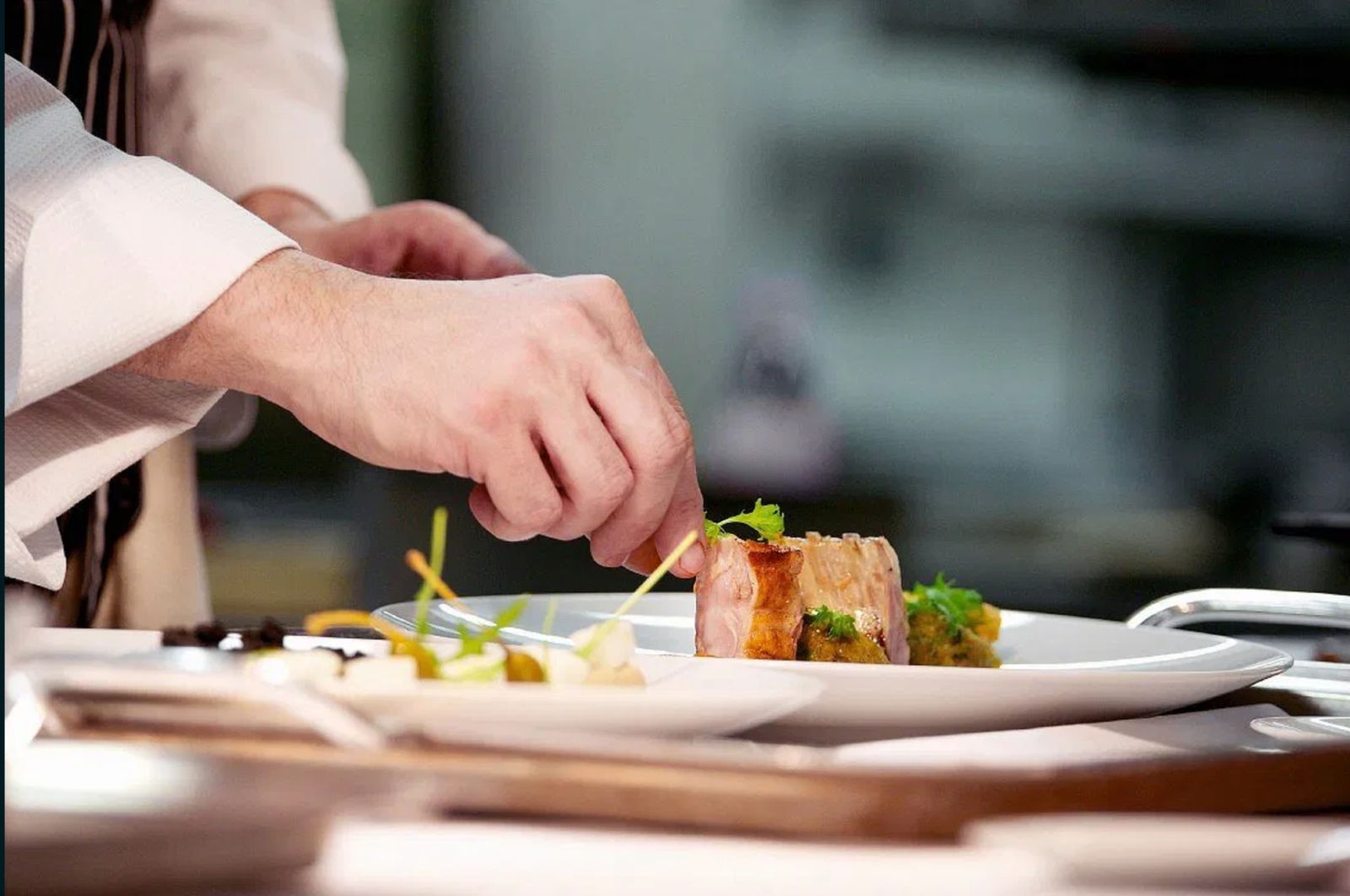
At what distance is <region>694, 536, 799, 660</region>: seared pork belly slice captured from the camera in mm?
777

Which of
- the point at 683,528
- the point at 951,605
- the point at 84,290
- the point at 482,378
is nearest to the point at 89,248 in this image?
the point at 84,290

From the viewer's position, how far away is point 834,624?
80 centimetres

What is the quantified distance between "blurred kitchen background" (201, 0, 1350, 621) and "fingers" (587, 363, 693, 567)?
10.9 feet

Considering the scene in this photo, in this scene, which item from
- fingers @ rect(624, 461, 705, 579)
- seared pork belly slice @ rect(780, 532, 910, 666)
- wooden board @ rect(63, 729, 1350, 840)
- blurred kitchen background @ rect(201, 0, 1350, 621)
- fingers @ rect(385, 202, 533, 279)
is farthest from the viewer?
blurred kitchen background @ rect(201, 0, 1350, 621)

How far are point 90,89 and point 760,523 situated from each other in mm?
782

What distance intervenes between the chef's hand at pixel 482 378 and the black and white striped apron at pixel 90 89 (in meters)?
0.61

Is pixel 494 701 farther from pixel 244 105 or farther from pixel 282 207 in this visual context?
pixel 244 105

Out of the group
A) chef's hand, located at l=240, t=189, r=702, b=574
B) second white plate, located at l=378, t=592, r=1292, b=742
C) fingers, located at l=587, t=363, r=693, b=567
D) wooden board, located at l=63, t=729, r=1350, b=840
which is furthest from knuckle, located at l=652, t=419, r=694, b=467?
chef's hand, located at l=240, t=189, r=702, b=574

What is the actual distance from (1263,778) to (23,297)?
569mm

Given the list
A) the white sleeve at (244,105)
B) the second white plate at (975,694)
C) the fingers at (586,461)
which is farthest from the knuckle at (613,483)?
the white sleeve at (244,105)

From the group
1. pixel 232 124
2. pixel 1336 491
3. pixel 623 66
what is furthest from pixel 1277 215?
pixel 232 124

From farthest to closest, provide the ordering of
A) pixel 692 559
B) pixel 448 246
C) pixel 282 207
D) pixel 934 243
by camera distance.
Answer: pixel 934 243 < pixel 282 207 < pixel 448 246 < pixel 692 559

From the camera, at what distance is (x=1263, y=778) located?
1.20ft

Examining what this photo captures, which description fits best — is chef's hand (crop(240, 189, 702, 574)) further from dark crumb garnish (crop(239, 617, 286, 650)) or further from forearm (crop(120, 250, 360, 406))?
dark crumb garnish (crop(239, 617, 286, 650))
